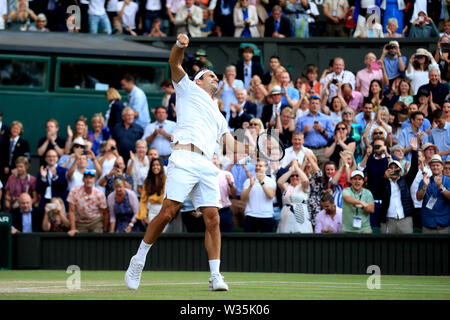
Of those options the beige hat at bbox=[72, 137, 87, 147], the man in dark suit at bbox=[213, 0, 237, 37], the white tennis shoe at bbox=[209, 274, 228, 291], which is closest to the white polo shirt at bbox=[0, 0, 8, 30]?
the man in dark suit at bbox=[213, 0, 237, 37]

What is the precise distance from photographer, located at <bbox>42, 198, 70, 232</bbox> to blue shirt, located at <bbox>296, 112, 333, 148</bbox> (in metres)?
4.51

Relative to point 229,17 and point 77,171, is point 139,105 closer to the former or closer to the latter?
point 77,171

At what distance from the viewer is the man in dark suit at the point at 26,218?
1645 centimetres

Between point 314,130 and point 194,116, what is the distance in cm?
812

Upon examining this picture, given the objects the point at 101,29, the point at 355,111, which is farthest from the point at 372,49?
the point at 101,29

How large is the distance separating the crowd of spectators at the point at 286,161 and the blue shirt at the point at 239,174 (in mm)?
17

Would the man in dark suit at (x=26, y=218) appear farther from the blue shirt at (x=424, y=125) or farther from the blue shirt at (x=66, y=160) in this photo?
the blue shirt at (x=424, y=125)

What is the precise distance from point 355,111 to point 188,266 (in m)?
5.19

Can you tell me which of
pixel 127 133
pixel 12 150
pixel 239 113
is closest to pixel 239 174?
pixel 239 113

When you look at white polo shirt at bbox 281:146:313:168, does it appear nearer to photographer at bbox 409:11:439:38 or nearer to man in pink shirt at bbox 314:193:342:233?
man in pink shirt at bbox 314:193:342:233

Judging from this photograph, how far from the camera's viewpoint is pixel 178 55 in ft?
31.0

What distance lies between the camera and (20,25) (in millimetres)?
22172

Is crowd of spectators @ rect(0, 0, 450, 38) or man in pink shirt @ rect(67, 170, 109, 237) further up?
crowd of spectators @ rect(0, 0, 450, 38)

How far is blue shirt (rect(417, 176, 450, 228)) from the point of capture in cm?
1540
